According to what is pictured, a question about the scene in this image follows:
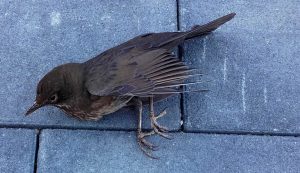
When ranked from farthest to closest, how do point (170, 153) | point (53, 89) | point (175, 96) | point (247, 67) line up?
point (247, 67)
point (175, 96)
point (170, 153)
point (53, 89)

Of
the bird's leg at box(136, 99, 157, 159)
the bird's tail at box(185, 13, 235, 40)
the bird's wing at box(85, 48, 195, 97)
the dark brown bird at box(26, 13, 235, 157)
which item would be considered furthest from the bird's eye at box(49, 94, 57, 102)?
the bird's tail at box(185, 13, 235, 40)

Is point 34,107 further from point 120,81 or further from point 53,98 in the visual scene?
point 120,81

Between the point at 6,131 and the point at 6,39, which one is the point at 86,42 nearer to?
the point at 6,39

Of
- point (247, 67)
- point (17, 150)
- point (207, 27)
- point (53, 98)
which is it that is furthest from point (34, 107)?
point (247, 67)

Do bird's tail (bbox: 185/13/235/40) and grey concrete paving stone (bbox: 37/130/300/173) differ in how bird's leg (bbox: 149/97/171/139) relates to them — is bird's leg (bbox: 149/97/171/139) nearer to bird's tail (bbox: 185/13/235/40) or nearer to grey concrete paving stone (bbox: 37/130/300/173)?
grey concrete paving stone (bbox: 37/130/300/173)

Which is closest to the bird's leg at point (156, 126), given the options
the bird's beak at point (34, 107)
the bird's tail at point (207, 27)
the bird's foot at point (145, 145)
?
the bird's foot at point (145, 145)

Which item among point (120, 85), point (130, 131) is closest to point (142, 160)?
point (130, 131)
